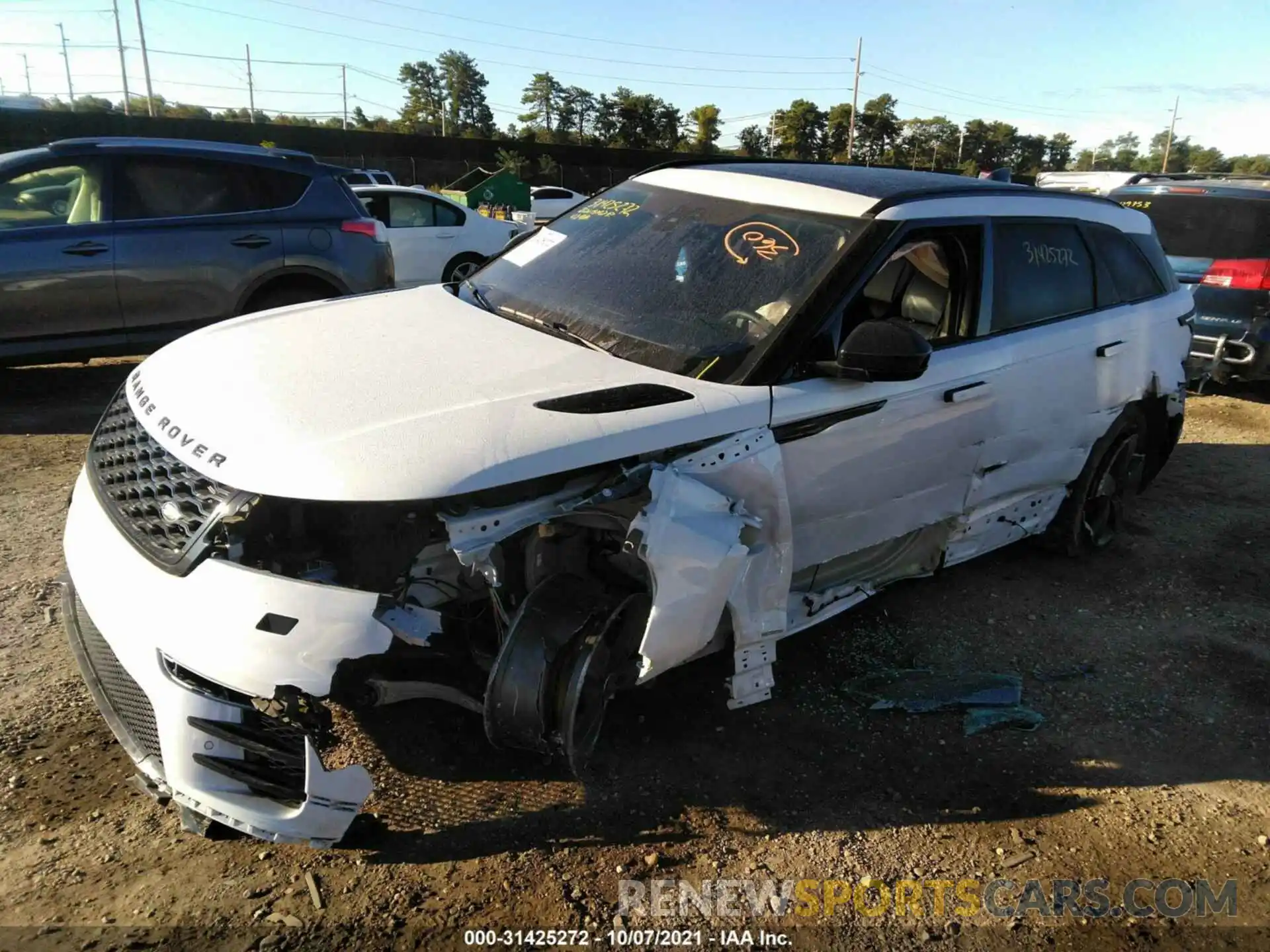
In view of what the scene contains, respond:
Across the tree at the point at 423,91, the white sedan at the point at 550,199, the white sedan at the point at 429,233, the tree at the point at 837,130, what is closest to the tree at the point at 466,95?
the tree at the point at 423,91

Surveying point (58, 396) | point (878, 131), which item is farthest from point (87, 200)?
point (878, 131)

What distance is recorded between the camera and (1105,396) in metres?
4.20

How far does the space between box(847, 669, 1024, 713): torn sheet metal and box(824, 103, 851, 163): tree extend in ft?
234

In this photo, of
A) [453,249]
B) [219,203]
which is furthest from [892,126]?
[219,203]

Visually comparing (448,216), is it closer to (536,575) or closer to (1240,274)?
(1240,274)

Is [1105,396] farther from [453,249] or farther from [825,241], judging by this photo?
[453,249]

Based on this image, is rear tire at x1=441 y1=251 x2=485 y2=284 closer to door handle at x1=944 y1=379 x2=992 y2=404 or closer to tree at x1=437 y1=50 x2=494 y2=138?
door handle at x1=944 y1=379 x2=992 y2=404

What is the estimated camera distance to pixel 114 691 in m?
2.38

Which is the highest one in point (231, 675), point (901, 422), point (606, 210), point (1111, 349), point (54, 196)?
point (606, 210)

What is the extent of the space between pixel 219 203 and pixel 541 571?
17.3 feet

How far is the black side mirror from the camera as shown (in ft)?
9.10

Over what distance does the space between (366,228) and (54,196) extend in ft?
6.79

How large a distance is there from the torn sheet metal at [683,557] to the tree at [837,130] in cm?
7210

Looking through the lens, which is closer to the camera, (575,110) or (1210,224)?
(1210,224)
